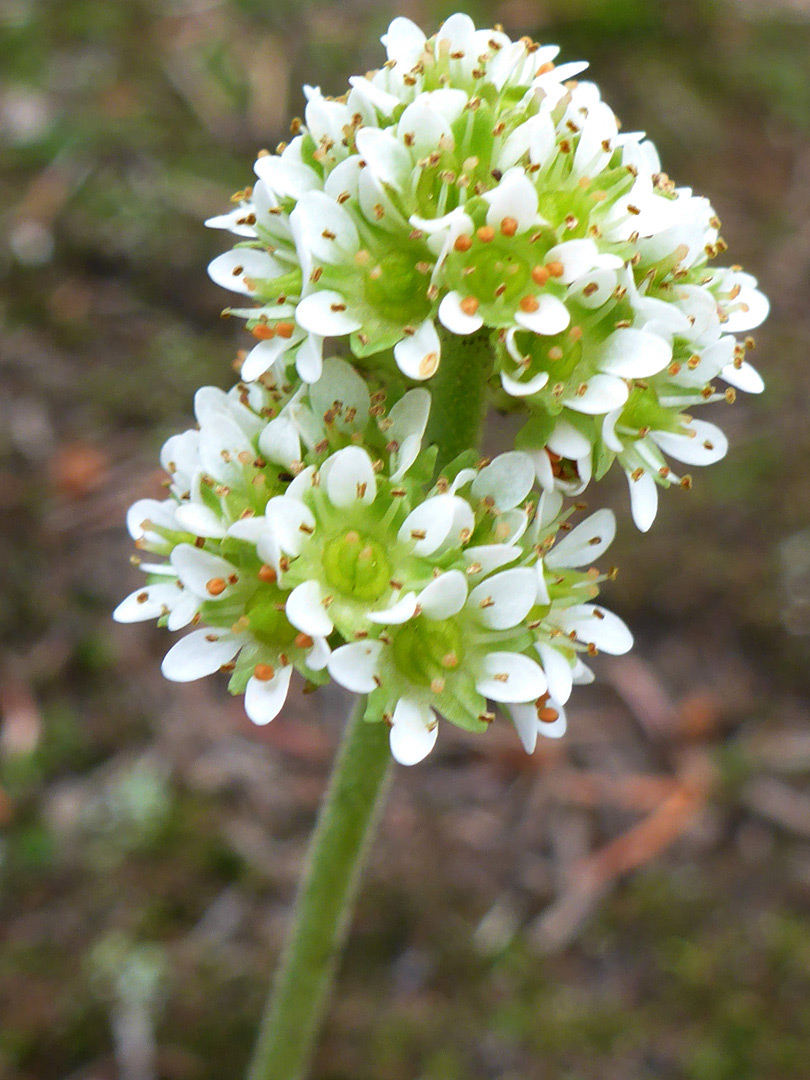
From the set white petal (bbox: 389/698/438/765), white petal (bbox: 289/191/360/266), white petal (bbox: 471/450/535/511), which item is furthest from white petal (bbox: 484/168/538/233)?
white petal (bbox: 389/698/438/765)

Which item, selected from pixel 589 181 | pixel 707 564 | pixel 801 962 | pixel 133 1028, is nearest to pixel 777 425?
pixel 707 564

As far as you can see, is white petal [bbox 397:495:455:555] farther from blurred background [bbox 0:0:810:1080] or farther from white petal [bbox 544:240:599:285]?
blurred background [bbox 0:0:810:1080]

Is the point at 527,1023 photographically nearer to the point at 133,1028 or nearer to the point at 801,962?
the point at 801,962

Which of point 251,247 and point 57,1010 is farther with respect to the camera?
point 57,1010

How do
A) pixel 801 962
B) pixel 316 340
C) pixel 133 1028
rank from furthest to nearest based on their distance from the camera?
pixel 801 962
pixel 133 1028
pixel 316 340

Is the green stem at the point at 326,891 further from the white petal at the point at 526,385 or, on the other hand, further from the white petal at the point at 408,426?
the white petal at the point at 526,385

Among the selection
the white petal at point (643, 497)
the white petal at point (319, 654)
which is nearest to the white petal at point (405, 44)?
the white petal at point (643, 497)
